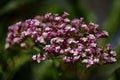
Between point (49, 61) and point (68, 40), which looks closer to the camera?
point (68, 40)

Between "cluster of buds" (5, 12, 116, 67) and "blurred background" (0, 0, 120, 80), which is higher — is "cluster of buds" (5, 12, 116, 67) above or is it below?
below

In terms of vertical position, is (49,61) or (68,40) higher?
(49,61)

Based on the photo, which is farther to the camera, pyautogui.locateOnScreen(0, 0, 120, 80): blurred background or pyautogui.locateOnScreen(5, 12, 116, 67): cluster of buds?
pyautogui.locateOnScreen(0, 0, 120, 80): blurred background

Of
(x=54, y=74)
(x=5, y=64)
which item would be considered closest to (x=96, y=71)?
(x=54, y=74)

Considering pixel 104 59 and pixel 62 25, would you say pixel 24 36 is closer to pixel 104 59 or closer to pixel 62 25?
pixel 62 25
